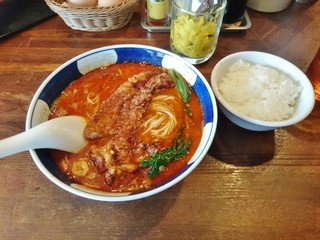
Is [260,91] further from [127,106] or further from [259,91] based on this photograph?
[127,106]

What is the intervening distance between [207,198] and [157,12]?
1019mm

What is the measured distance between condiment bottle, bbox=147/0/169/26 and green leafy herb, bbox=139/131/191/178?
0.82m

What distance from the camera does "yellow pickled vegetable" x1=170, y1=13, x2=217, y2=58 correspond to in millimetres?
1353

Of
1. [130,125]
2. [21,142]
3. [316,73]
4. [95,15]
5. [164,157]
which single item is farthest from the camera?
[95,15]

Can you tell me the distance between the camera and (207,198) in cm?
108

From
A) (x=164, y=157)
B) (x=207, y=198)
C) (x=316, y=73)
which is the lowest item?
(x=207, y=198)

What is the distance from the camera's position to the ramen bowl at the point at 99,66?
0.93m

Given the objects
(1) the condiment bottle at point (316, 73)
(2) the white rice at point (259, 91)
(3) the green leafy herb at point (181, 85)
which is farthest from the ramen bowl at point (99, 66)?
(1) the condiment bottle at point (316, 73)

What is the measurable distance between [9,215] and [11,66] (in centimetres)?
78

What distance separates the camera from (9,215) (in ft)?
3.40

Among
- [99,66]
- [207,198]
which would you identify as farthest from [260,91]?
[99,66]

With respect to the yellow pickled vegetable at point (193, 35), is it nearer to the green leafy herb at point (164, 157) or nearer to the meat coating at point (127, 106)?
the meat coating at point (127, 106)

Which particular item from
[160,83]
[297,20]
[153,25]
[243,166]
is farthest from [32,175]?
[297,20]

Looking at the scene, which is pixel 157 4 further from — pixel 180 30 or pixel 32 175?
pixel 32 175
